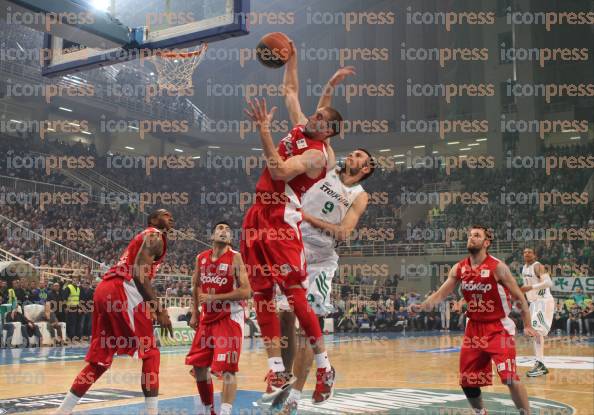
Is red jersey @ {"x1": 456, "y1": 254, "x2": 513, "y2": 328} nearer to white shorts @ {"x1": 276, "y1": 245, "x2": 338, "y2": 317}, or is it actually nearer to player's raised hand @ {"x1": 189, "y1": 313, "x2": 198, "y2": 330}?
white shorts @ {"x1": 276, "y1": 245, "x2": 338, "y2": 317}

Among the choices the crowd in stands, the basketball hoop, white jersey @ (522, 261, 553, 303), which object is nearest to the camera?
white jersey @ (522, 261, 553, 303)

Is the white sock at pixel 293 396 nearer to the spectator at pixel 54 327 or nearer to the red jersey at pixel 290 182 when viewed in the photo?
Answer: the red jersey at pixel 290 182

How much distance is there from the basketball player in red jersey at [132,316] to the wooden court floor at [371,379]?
1.56 m

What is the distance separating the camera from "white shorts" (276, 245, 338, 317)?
5.76 metres

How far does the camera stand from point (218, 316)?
693cm

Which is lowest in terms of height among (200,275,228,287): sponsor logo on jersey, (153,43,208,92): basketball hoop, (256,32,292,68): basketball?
(200,275,228,287): sponsor logo on jersey

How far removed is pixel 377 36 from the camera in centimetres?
3625

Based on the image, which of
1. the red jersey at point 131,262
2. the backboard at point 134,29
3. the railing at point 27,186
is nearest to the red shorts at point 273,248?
the red jersey at point 131,262

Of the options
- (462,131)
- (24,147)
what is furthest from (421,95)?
(24,147)

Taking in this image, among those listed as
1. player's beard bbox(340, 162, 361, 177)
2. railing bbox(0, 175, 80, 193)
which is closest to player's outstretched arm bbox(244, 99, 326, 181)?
player's beard bbox(340, 162, 361, 177)

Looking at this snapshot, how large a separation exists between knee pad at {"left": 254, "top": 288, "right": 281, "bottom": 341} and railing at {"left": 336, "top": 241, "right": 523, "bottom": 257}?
23069 millimetres

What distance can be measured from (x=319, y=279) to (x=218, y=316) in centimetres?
159

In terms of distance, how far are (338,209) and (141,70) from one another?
28.0 metres

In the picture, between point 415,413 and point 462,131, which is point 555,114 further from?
point 415,413
